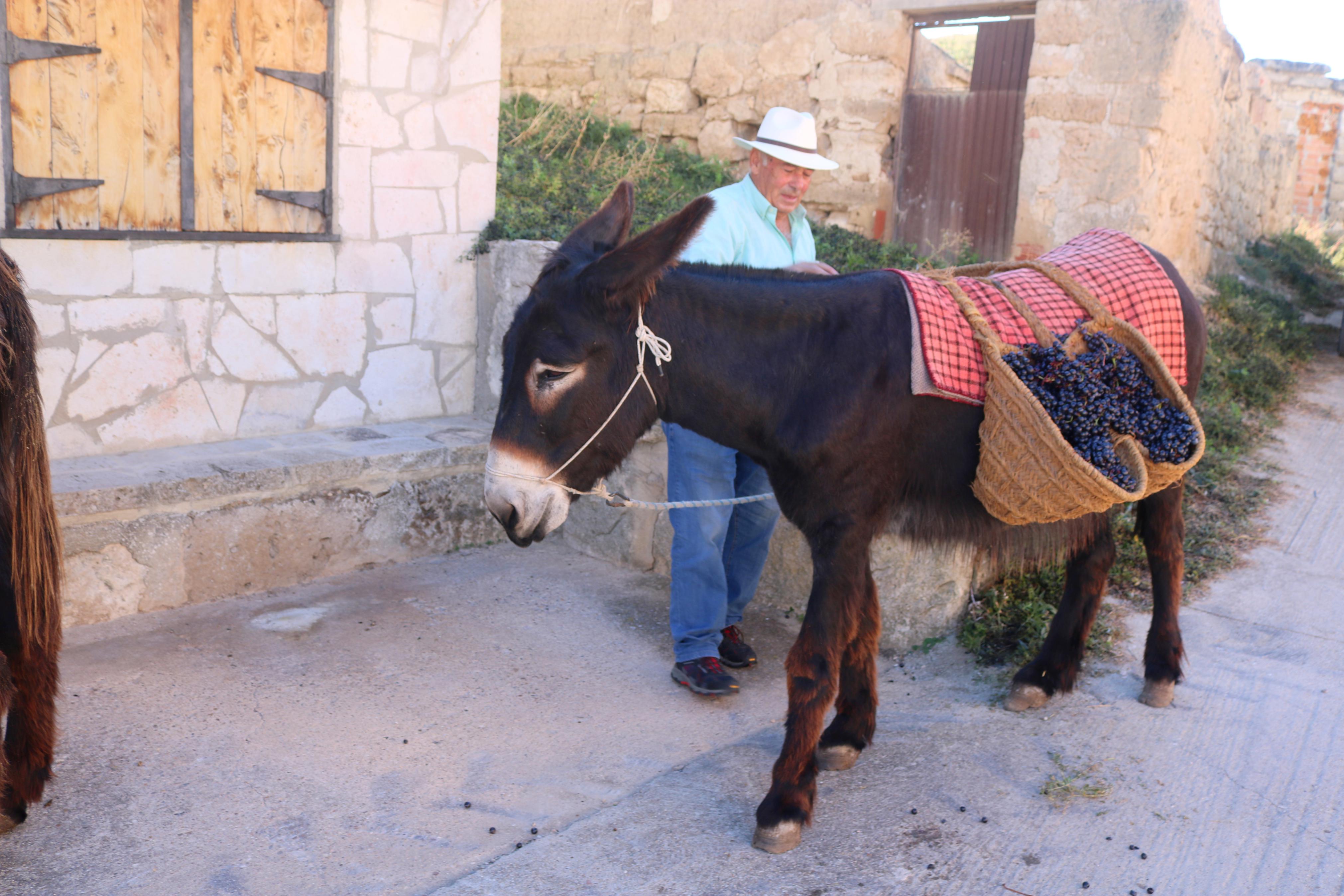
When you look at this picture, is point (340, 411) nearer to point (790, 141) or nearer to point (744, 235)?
point (744, 235)

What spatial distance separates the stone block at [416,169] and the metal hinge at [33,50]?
140 cm

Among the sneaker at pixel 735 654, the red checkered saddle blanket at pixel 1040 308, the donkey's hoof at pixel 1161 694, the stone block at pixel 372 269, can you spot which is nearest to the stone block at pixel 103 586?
the stone block at pixel 372 269

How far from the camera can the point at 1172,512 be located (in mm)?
3477

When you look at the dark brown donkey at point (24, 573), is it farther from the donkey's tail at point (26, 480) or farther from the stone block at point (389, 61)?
the stone block at point (389, 61)

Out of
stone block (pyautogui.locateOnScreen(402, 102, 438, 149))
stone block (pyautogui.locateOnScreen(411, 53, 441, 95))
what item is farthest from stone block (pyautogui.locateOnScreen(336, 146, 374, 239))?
stone block (pyautogui.locateOnScreen(411, 53, 441, 95))

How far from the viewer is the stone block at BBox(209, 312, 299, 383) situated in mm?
4680

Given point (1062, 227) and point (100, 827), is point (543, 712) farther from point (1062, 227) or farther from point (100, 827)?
point (1062, 227)

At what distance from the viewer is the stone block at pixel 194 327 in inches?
178

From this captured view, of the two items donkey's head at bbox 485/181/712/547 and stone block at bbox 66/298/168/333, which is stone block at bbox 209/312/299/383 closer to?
stone block at bbox 66/298/168/333

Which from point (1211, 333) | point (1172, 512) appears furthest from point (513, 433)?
point (1211, 333)

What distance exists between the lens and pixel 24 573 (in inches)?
99.3

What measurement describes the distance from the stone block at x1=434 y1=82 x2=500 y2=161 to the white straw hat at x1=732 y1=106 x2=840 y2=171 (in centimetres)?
229

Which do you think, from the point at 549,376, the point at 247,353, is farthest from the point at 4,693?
the point at 247,353

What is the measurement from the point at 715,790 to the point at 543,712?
77cm
